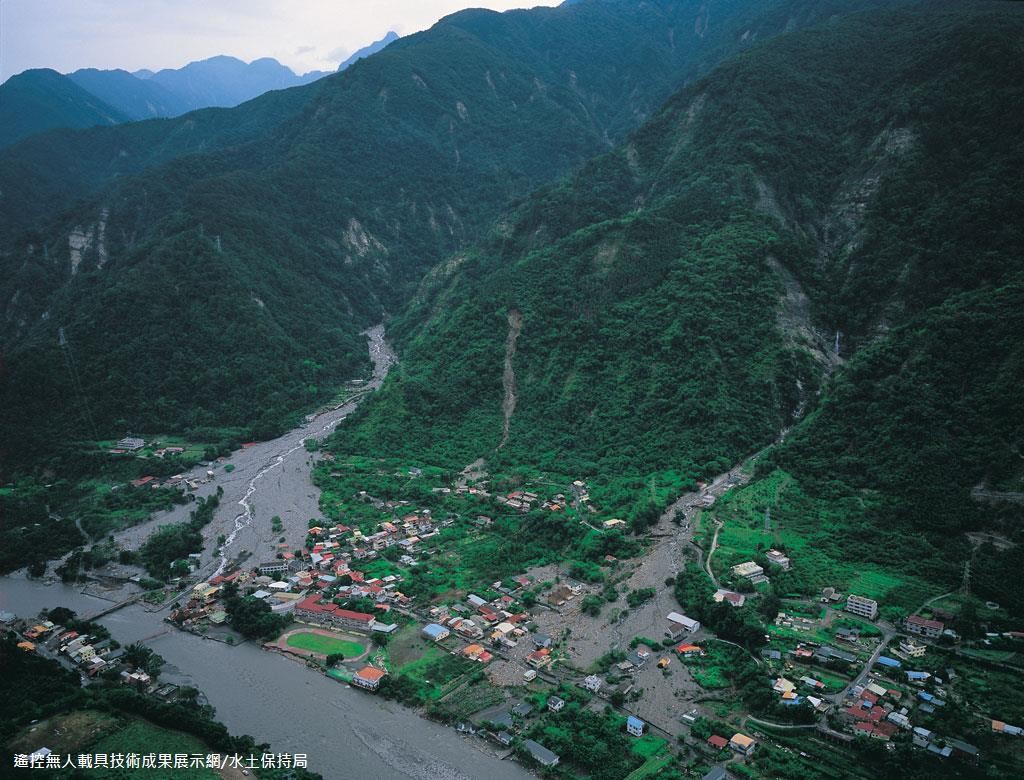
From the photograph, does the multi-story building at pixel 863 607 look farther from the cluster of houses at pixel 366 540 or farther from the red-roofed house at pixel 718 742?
the cluster of houses at pixel 366 540

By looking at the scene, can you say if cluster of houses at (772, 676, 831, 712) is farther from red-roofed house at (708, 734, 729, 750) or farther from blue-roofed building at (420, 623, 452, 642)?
blue-roofed building at (420, 623, 452, 642)

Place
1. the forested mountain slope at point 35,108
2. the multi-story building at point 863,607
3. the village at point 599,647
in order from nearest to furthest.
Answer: the village at point 599,647 < the multi-story building at point 863,607 < the forested mountain slope at point 35,108

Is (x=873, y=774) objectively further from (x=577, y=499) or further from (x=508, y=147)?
(x=508, y=147)

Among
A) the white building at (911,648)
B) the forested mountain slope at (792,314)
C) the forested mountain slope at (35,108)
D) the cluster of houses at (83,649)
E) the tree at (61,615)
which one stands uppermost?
the forested mountain slope at (35,108)

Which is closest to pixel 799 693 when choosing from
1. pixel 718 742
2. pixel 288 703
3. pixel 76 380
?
pixel 718 742

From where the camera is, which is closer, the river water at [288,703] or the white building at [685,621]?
the river water at [288,703]

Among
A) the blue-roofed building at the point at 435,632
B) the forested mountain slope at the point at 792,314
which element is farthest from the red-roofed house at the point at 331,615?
the forested mountain slope at the point at 792,314

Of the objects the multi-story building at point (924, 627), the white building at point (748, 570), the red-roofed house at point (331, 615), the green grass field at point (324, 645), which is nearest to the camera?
the multi-story building at point (924, 627)
